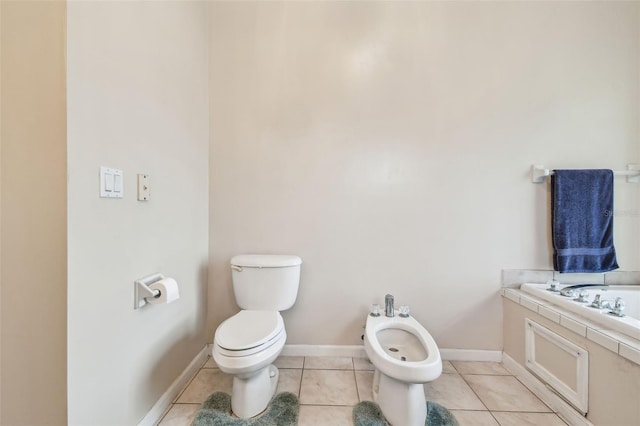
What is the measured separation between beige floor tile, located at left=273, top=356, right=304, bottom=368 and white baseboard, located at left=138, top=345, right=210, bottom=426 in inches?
19.8

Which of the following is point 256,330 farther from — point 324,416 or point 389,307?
point 389,307

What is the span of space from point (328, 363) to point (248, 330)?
0.71 meters

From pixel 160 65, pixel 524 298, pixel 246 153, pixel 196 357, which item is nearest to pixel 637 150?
pixel 524 298

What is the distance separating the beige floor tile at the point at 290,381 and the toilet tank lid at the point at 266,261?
2.25 ft

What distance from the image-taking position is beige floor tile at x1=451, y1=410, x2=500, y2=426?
1.16m

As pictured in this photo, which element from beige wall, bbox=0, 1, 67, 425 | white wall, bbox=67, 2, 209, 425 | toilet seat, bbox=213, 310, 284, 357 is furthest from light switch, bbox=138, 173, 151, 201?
toilet seat, bbox=213, 310, 284, 357

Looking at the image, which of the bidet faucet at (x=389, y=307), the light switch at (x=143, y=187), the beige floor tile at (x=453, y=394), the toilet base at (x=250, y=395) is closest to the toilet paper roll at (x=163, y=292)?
the light switch at (x=143, y=187)

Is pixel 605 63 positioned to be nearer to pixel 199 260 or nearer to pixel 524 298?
pixel 524 298

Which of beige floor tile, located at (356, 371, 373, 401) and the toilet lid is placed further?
beige floor tile, located at (356, 371, 373, 401)

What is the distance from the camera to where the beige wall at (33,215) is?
0.76 meters

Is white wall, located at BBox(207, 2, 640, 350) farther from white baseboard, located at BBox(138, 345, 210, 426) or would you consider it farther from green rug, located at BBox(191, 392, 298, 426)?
white baseboard, located at BBox(138, 345, 210, 426)

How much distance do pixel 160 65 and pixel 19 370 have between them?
1363 mm

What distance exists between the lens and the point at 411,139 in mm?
1671

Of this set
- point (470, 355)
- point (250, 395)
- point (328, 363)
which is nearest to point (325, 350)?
point (328, 363)
